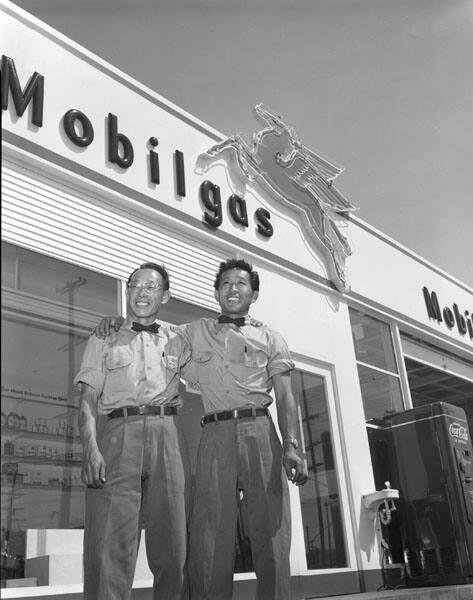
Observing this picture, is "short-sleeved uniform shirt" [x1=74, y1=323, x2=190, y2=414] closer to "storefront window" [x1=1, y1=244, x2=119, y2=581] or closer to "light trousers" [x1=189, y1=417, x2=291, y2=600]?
"light trousers" [x1=189, y1=417, x2=291, y2=600]

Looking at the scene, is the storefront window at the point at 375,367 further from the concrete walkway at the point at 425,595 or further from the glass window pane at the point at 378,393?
the concrete walkway at the point at 425,595

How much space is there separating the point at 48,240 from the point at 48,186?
15.6 inches

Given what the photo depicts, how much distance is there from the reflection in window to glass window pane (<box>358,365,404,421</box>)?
0.83m

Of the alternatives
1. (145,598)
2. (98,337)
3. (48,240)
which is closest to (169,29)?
A: (48,240)

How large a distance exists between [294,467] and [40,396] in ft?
6.29

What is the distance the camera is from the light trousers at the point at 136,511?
2.59m

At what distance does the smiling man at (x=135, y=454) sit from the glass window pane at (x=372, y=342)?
4.58 metres

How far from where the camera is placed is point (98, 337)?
307 centimetres

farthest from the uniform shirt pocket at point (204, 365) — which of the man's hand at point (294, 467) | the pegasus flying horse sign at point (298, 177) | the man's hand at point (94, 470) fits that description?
the pegasus flying horse sign at point (298, 177)

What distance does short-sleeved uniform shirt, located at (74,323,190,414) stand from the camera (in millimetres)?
2947

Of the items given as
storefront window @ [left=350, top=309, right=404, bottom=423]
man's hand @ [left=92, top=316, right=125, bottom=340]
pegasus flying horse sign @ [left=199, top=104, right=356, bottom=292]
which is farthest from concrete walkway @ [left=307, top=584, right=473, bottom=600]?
pegasus flying horse sign @ [left=199, top=104, right=356, bottom=292]

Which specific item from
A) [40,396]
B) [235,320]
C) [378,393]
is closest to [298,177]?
[378,393]

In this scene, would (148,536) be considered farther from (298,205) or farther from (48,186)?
(298,205)

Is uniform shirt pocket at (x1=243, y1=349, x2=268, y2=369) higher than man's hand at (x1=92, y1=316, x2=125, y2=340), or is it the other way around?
man's hand at (x1=92, y1=316, x2=125, y2=340)
